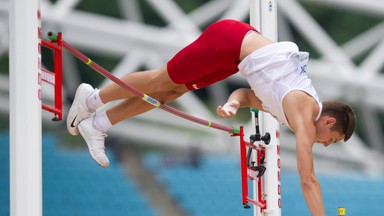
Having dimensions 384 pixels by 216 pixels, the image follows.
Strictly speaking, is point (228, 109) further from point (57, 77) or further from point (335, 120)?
point (57, 77)

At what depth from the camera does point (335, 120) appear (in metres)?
4.96

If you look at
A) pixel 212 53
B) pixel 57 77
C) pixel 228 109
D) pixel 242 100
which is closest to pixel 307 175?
pixel 228 109

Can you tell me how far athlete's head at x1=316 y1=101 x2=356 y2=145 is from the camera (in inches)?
195

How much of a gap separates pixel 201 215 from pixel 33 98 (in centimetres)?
768

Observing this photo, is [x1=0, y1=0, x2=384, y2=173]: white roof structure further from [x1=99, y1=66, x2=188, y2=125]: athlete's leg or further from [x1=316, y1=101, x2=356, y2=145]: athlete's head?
[x1=316, y1=101, x2=356, y2=145]: athlete's head

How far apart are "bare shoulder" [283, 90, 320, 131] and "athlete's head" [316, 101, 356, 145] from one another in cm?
6

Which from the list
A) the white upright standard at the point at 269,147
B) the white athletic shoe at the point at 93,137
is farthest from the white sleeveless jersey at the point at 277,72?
the white athletic shoe at the point at 93,137

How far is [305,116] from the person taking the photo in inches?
191

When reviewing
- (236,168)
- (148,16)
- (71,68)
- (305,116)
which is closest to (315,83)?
(236,168)

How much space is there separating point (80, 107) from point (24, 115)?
1.39 meters

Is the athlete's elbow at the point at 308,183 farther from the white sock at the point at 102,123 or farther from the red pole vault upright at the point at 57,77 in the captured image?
the white sock at the point at 102,123

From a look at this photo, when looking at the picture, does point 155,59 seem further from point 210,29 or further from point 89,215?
point 210,29

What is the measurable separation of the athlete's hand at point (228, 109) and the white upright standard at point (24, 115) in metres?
1.03

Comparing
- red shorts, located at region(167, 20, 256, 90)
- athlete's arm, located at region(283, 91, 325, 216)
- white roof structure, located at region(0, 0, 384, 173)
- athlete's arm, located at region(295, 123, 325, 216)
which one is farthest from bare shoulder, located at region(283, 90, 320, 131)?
white roof structure, located at region(0, 0, 384, 173)
